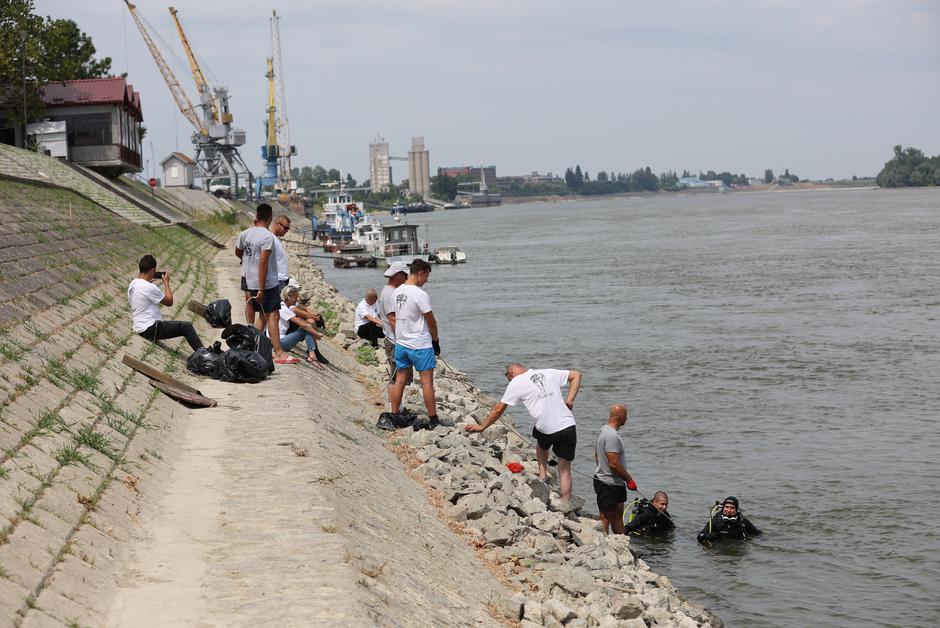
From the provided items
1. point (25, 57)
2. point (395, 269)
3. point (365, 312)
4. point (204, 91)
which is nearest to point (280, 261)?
point (395, 269)

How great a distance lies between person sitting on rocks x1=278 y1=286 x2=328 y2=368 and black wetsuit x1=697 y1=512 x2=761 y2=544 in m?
5.98

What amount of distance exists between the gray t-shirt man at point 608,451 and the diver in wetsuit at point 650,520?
4.56 feet

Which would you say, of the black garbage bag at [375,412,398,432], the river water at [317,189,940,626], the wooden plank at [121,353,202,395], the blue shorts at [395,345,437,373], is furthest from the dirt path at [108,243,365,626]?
the river water at [317,189,940,626]

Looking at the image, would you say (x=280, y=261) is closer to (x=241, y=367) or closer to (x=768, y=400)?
(x=241, y=367)

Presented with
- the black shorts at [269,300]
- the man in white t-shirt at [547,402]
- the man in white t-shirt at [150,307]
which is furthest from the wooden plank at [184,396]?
the man in white t-shirt at [547,402]

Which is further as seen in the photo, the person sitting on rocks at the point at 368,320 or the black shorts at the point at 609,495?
the person sitting on rocks at the point at 368,320

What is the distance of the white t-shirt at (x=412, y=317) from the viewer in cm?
1137

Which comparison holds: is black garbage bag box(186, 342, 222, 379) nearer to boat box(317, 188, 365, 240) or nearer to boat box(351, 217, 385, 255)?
boat box(351, 217, 385, 255)

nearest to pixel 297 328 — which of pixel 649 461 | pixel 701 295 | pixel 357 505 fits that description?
pixel 649 461

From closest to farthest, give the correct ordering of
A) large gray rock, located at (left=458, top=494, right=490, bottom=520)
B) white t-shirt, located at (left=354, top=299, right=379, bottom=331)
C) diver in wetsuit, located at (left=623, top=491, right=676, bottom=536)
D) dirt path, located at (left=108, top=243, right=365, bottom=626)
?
1. dirt path, located at (left=108, top=243, right=365, bottom=626)
2. large gray rock, located at (left=458, top=494, right=490, bottom=520)
3. diver in wetsuit, located at (left=623, top=491, right=676, bottom=536)
4. white t-shirt, located at (left=354, top=299, right=379, bottom=331)

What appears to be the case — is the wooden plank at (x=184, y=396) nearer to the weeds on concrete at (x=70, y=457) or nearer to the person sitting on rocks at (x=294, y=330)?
the weeds on concrete at (x=70, y=457)

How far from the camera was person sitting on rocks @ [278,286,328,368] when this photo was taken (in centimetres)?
1580

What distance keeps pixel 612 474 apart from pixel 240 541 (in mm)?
5527

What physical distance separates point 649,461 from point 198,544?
1074 centimetres
